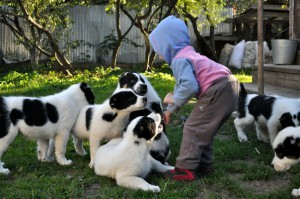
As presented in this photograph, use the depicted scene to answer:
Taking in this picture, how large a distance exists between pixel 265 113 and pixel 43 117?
316 centimetres

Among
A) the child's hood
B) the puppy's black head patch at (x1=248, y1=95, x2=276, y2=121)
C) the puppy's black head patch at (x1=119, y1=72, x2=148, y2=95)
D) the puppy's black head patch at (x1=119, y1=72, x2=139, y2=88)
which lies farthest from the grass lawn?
the child's hood

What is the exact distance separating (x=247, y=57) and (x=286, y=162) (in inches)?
540

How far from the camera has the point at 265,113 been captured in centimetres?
625

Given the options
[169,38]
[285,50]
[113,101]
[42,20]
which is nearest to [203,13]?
[42,20]

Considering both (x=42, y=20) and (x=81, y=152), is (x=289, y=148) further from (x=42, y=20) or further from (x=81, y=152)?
(x=42, y=20)

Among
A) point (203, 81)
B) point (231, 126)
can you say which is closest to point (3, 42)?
point (231, 126)

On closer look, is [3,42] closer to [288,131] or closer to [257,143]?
[257,143]

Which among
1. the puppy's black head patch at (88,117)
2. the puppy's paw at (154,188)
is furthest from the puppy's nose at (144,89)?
the puppy's paw at (154,188)

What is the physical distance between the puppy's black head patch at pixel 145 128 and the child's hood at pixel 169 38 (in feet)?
2.43

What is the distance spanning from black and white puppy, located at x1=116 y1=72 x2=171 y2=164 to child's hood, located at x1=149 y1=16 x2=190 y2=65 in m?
1.12

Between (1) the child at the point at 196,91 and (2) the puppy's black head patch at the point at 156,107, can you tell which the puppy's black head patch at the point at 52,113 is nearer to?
(2) the puppy's black head patch at the point at 156,107

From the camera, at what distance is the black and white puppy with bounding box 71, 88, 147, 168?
5.02m

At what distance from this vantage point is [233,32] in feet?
68.1

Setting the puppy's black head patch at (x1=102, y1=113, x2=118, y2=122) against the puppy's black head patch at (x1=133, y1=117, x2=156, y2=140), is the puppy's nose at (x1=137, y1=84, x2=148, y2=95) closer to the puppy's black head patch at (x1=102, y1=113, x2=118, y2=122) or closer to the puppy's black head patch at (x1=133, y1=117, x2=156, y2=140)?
the puppy's black head patch at (x1=102, y1=113, x2=118, y2=122)
